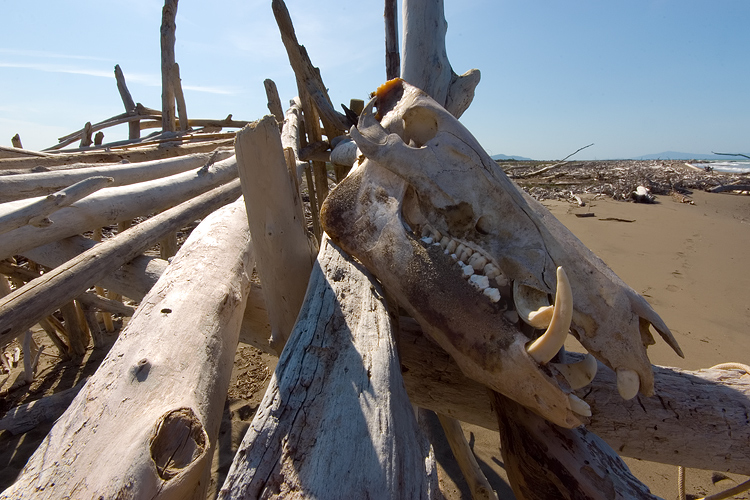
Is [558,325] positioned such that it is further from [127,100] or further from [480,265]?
[127,100]

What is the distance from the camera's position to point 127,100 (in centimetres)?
945

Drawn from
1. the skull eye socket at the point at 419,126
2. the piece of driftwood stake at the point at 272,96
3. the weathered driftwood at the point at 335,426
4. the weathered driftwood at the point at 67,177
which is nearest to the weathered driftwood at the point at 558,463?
the weathered driftwood at the point at 335,426

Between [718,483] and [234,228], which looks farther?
[718,483]

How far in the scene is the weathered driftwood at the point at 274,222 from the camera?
4.50 ft

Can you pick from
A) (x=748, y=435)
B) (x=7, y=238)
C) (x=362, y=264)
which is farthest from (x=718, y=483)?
(x=7, y=238)

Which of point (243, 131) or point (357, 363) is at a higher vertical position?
point (243, 131)

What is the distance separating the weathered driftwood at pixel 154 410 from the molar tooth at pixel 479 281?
30.8 inches

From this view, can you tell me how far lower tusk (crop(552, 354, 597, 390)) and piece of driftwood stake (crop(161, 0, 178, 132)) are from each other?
780 cm

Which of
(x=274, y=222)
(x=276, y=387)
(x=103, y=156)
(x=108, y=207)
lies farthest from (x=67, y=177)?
(x=276, y=387)

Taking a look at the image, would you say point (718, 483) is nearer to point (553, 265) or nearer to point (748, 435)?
point (748, 435)

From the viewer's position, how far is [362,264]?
4.70ft

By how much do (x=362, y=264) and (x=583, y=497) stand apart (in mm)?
944

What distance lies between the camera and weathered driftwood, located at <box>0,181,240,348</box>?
1283 mm

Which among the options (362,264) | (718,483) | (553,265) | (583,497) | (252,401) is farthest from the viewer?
(252,401)
